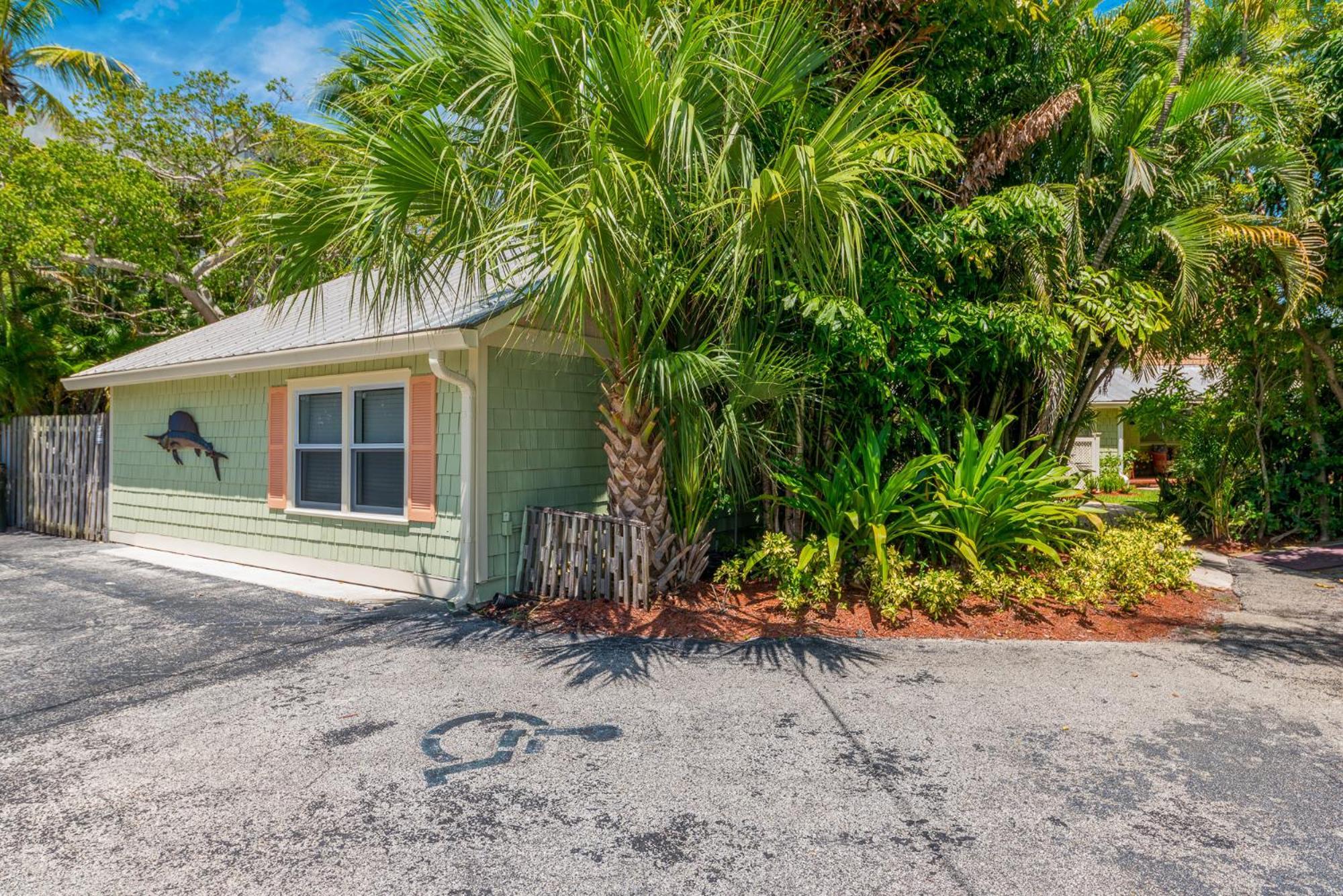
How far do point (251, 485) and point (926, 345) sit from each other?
7.25 meters

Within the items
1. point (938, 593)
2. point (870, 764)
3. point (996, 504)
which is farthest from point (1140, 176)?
point (870, 764)

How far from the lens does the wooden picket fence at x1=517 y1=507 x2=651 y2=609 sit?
5996 mm

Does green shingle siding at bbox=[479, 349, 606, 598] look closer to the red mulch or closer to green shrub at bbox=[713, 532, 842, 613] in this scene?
the red mulch

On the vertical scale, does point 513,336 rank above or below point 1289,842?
above

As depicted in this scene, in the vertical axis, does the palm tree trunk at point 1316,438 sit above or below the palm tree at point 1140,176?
below

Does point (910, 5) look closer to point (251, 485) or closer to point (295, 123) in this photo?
point (251, 485)

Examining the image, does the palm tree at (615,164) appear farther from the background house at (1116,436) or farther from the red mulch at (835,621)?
the background house at (1116,436)

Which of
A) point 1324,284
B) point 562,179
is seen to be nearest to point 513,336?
point 562,179

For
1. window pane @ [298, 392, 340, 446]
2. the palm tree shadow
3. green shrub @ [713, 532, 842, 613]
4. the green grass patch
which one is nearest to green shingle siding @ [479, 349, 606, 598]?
the palm tree shadow

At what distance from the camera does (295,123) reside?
1541 cm

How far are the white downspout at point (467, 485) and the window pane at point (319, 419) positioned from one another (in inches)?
73.6

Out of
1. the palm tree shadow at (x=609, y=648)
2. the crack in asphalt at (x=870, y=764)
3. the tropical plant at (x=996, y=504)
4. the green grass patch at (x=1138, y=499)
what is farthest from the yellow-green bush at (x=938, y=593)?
the green grass patch at (x=1138, y=499)

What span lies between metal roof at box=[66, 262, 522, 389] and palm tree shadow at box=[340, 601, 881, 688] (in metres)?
2.35

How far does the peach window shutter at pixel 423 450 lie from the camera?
21.4ft
